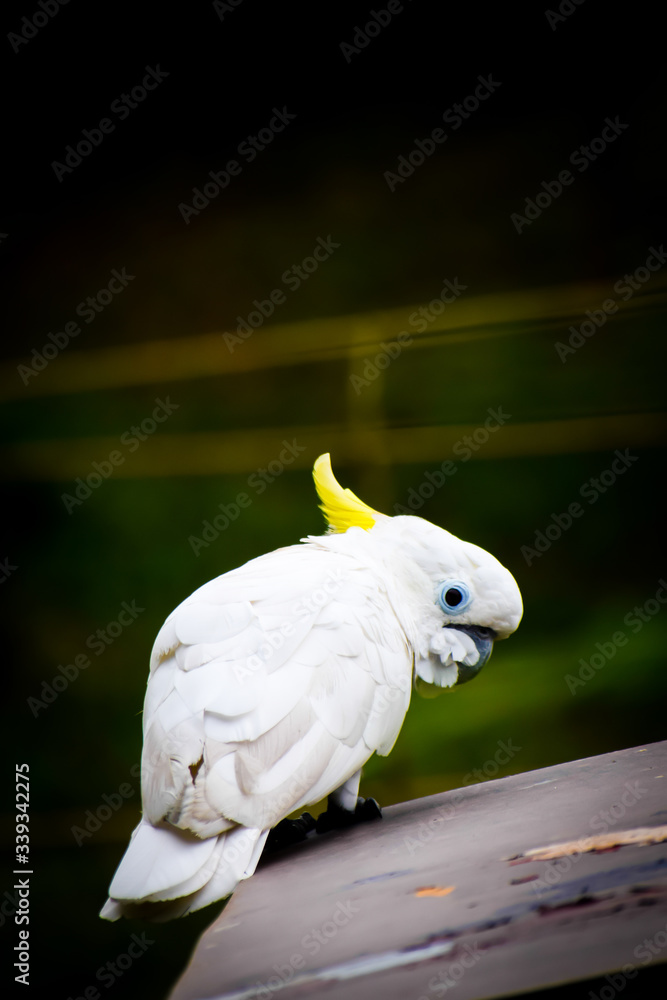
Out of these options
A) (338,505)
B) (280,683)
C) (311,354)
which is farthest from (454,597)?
(311,354)

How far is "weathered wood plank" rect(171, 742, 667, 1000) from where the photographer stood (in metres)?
0.96

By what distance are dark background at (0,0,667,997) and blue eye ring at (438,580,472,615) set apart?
1.88 meters

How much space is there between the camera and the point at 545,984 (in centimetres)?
87

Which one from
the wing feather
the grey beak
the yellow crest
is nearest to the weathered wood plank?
the wing feather

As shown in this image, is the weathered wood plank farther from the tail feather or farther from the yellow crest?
the yellow crest

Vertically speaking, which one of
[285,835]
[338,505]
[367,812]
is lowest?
[367,812]

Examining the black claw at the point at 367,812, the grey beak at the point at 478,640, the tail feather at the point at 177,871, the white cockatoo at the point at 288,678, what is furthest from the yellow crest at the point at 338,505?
the tail feather at the point at 177,871

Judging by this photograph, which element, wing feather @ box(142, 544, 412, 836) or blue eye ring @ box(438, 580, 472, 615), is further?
blue eye ring @ box(438, 580, 472, 615)

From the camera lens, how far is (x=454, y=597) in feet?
6.53

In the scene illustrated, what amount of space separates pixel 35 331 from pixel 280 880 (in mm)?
3313

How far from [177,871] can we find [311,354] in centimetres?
283

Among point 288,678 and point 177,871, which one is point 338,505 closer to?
point 288,678

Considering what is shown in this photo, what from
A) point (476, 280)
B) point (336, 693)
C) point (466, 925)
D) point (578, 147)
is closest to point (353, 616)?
point (336, 693)

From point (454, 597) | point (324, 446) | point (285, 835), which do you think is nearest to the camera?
point (285, 835)
